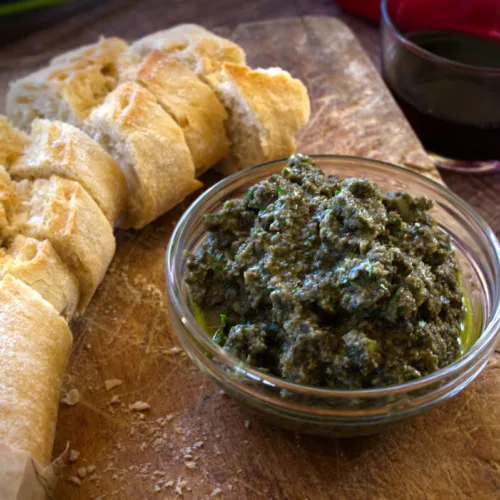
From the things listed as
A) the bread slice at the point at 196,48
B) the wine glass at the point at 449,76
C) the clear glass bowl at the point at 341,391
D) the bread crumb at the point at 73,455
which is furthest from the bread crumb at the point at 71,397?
the wine glass at the point at 449,76

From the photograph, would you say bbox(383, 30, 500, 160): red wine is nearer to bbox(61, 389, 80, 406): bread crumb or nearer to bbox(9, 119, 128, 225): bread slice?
bbox(9, 119, 128, 225): bread slice

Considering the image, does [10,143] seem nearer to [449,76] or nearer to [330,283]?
[330,283]

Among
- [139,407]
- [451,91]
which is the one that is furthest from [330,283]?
[451,91]

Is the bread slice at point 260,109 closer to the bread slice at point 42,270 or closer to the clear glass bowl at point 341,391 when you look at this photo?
the clear glass bowl at point 341,391

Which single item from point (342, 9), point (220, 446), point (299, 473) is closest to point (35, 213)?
point (220, 446)

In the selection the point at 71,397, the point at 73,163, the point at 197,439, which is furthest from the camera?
the point at 73,163

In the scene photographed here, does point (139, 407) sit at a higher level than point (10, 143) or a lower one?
lower
